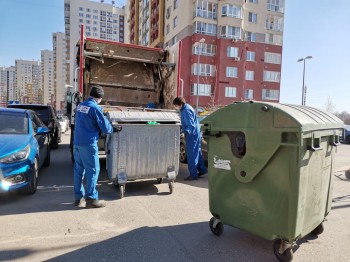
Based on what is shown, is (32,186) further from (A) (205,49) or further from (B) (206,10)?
(B) (206,10)

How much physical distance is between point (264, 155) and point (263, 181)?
0.27 meters

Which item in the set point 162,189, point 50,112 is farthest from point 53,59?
point 162,189

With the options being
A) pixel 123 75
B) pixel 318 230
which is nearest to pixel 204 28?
pixel 123 75

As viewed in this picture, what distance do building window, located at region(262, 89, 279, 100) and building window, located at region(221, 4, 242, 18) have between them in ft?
36.0

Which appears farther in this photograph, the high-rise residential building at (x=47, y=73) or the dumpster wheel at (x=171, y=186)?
the high-rise residential building at (x=47, y=73)

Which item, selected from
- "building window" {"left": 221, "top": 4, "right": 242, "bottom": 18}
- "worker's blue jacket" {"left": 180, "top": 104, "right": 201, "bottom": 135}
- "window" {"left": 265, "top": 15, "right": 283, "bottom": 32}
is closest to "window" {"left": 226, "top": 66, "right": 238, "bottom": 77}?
"building window" {"left": 221, "top": 4, "right": 242, "bottom": 18}

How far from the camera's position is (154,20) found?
48.6 meters

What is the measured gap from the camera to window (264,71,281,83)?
42.2 metres

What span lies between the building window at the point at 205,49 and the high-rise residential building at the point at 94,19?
61515mm

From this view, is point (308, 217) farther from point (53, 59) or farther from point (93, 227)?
point (53, 59)

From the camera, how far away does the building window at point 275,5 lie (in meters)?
42.7

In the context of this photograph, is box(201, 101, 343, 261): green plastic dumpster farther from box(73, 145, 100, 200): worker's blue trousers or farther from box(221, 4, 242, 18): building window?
box(221, 4, 242, 18): building window

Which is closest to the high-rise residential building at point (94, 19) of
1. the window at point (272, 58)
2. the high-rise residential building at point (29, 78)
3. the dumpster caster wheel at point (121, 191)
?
the high-rise residential building at point (29, 78)

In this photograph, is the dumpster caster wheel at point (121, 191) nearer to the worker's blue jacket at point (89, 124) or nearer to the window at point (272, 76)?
the worker's blue jacket at point (89, 124)
